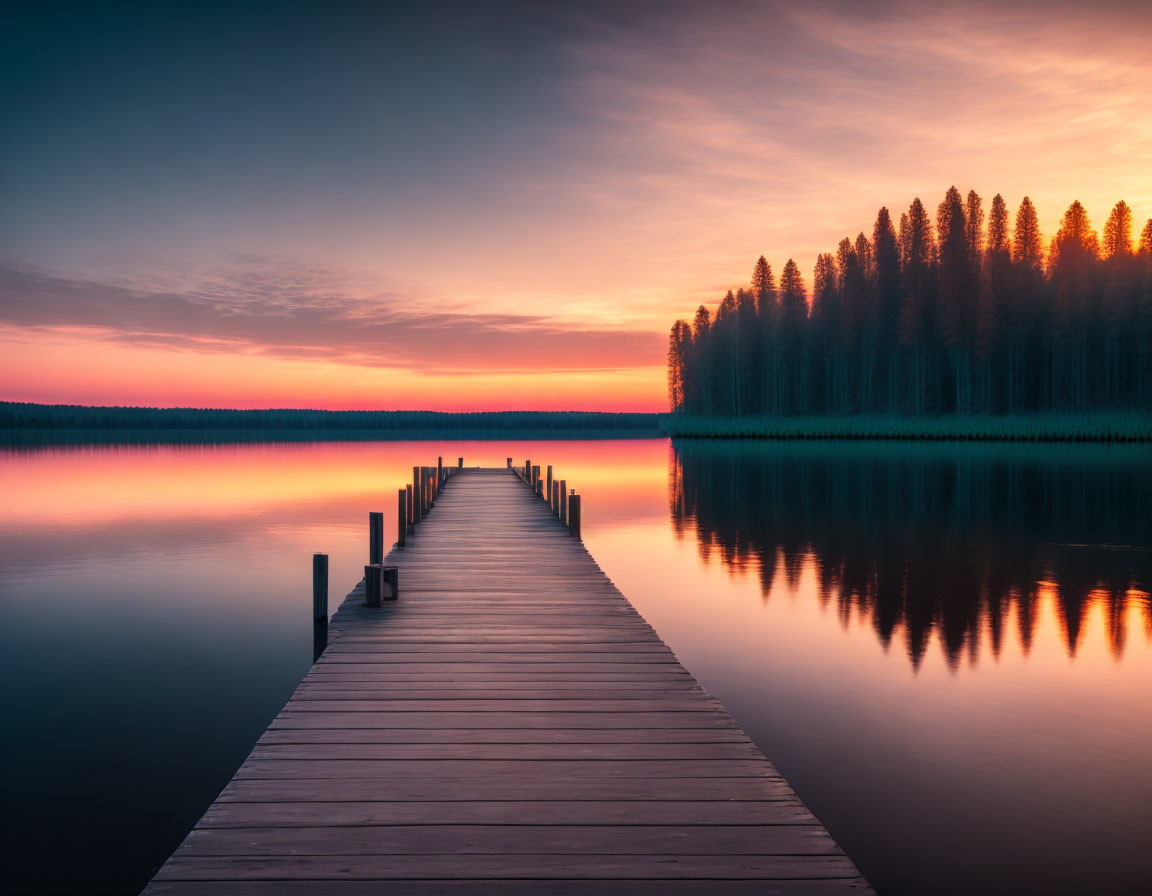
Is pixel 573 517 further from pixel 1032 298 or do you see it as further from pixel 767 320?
pixel 767 320

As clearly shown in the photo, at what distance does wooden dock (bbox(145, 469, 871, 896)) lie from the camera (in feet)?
13.6

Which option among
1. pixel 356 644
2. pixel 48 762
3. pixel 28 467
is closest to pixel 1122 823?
pixel 356 644

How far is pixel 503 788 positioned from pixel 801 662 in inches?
310

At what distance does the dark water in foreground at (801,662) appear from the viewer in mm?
6695

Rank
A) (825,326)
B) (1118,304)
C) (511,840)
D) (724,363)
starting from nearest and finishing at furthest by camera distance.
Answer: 1. (511,840)
2. (1118,304)
3. (825,326)
4. (724,363)

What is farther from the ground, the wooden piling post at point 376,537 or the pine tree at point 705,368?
the pine tree at point 705,368

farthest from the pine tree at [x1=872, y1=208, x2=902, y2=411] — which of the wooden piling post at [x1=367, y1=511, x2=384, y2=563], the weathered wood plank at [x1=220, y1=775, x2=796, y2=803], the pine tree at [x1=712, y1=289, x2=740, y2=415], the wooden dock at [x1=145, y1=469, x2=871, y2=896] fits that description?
the weathered wood plank at [x1=220, y1=775, x2=796, y2=803]

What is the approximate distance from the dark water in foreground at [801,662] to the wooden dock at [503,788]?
1812 millimetres

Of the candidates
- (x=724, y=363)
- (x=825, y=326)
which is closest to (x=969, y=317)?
(x=825, y=326)

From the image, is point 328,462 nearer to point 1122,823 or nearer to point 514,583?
point 514,583

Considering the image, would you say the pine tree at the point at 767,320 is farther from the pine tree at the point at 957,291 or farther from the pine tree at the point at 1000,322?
the pine tree at the point at 1000,322

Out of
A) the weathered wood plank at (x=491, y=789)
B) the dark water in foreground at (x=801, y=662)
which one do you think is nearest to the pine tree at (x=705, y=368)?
the dark water in foreground at (x=801, y=662)

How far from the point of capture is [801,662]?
1190 centimetres

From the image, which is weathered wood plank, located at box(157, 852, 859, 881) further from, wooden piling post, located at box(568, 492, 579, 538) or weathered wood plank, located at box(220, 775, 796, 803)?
wooden piling post, located at box(568, 492, 579, 538)
